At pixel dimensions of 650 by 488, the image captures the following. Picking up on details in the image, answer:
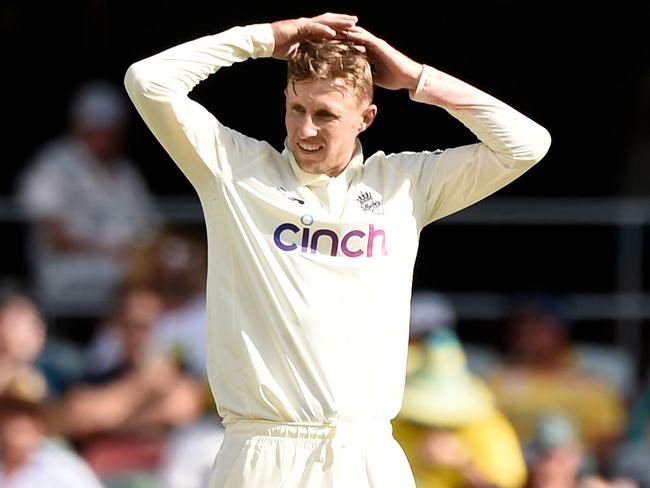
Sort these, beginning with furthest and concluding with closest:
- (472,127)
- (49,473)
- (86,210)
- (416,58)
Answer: (416,58)
(86,210)
(49,473)
(472,127)

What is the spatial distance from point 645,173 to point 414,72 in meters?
5.91

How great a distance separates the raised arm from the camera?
3.76 m

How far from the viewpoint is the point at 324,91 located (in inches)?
143

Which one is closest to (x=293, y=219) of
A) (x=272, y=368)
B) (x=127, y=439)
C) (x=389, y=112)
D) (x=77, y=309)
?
(x=272, y=368)

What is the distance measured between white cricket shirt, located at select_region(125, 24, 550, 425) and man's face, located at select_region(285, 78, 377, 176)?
5 cm

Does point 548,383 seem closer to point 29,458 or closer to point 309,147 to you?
point 29,458

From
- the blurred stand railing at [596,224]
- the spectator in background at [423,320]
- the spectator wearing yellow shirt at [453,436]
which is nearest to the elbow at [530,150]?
the spectator wearing yellow shirt at [453,436]

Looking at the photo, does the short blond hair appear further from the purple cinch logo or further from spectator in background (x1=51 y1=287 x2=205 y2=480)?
spectator in background (x1=51 y1=287 x2=205 y2=480)

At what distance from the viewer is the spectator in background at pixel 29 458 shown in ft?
19.3

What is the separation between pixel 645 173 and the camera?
30.7ft

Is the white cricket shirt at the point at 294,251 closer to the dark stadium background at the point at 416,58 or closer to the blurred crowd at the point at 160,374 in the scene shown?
the blurred crowd at the point at 160,374

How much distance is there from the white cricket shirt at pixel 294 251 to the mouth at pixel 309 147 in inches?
2.9

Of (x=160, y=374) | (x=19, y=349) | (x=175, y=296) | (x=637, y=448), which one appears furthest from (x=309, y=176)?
(x=175, y=296)

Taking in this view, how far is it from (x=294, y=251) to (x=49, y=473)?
2621 mm
